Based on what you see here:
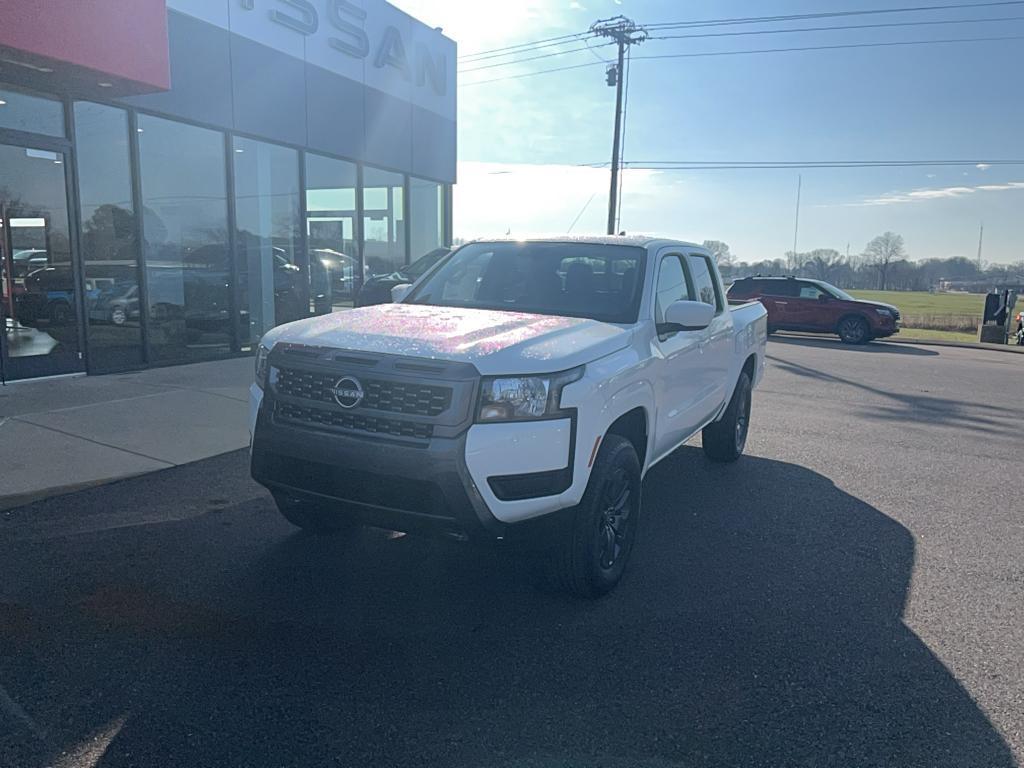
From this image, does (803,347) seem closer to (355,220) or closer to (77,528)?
(355,220)

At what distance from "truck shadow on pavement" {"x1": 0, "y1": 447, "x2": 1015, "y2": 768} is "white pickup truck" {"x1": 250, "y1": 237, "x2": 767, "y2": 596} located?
428 mm

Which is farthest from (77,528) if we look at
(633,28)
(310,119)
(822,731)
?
(633,28)

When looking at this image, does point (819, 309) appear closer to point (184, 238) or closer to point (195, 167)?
point (195, 167)

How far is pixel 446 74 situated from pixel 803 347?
1043 centimetres

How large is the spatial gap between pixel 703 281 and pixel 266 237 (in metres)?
8.83

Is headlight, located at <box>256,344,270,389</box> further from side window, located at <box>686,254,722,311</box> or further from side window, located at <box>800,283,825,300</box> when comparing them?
side window, located at <box>800,283,825,300</box>

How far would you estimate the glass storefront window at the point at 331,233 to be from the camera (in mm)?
13586

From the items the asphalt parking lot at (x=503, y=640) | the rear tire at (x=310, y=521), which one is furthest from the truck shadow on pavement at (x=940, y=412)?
the rear tire at (x=310, y=521)

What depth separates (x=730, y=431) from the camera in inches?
265

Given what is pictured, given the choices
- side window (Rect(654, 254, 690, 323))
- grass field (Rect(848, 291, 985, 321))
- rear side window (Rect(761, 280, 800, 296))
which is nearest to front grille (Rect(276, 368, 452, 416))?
side window (Rect(654, 254, 690, 323))

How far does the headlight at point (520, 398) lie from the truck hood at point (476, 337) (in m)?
0.04

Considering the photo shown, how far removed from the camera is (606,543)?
13.1ft

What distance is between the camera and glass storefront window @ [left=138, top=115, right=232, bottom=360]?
1056cm

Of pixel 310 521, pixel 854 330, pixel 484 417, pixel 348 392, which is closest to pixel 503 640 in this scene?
pixel 484 417
